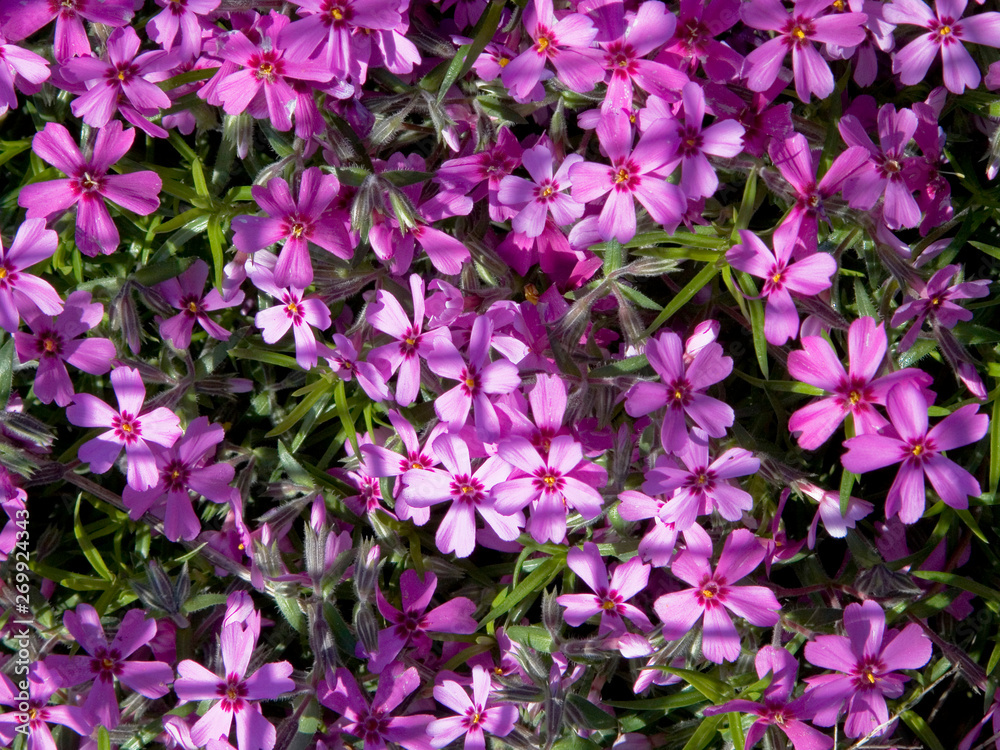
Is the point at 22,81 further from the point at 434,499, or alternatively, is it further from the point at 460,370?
the point at 434,499

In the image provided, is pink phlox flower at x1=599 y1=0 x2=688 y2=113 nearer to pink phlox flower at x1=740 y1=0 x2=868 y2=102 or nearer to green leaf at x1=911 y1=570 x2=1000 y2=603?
pink phlox flower at x1=740 y1=0 x2=868 y2=102

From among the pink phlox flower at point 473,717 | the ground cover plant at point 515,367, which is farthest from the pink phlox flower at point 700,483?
the pink phlox flower at point 473,717

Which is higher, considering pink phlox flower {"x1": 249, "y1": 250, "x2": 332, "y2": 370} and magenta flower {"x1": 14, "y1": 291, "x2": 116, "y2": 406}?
pink phlox flower {"x1": 249, "y1": 250, "x2": 332, "y2": 370}

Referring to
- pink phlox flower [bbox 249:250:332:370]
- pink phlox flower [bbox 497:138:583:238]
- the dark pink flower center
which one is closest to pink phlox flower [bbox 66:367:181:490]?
the dark pink flower center

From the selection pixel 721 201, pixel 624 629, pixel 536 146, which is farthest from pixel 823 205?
pixel 624 629

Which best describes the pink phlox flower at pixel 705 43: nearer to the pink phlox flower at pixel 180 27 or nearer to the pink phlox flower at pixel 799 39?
the pink phlox flower at pixel 799 39

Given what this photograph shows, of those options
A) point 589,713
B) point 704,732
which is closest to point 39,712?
point 589,713
